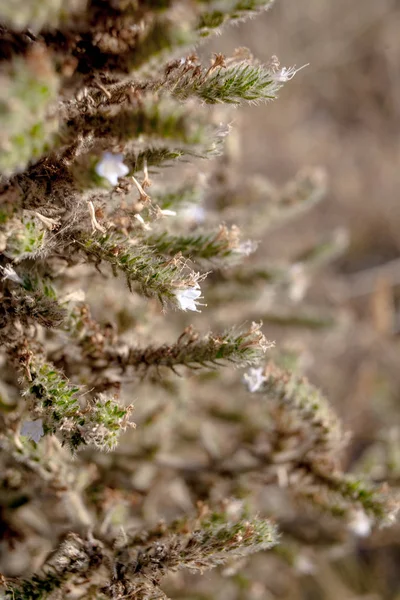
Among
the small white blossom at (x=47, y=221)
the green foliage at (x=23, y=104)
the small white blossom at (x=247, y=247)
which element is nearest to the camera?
the green foliage at (x=23, y=104)

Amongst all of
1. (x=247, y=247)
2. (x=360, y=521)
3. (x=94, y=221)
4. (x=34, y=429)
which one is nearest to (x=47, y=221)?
(x=94, y=221)

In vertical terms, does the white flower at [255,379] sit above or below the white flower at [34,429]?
above

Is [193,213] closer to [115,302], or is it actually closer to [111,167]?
[115,302]

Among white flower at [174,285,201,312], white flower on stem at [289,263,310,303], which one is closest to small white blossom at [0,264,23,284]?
white flower at [174,285,201,312]

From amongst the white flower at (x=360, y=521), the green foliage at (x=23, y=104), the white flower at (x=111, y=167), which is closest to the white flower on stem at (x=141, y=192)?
the white flower at (x=111, y=167)

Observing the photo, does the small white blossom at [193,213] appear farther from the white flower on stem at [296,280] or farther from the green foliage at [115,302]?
the white flower on stem at [296,280]

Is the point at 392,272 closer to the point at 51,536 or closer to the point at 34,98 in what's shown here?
the point at 51,536
